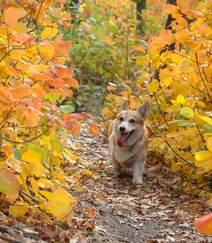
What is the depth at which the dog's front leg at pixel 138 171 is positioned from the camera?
553 centimetres

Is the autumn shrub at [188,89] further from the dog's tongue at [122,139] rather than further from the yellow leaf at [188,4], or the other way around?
the dog's tongue at [122,139]

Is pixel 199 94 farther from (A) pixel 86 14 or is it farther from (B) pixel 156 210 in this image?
(A) pixel 86 14

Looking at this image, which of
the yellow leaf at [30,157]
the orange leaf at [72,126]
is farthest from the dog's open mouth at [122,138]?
the yellow leaf at [30,157]

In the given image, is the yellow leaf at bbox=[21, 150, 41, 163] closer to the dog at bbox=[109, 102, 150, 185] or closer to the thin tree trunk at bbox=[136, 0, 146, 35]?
the dog at bbox=[109, 102, 150, 185]

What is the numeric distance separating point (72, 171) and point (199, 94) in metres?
1.59

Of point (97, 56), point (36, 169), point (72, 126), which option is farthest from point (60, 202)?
point (97, 56)

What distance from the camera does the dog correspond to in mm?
5808

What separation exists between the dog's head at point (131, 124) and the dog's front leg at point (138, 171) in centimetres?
30

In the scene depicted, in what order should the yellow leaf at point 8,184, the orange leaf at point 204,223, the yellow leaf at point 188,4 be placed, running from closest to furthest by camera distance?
the orange leaf at point 204,223 → the yellow leaf at point 8,184 → the yellow leaf at point 188,4

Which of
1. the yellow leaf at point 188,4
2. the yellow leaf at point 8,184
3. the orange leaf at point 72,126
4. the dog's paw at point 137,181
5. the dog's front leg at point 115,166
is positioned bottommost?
the dog's front leg at point 115,166

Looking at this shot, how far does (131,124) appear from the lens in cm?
584

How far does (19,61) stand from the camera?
277 cm

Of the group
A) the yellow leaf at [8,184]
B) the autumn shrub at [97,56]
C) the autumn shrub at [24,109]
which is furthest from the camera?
the autumn shrub at [97,56]

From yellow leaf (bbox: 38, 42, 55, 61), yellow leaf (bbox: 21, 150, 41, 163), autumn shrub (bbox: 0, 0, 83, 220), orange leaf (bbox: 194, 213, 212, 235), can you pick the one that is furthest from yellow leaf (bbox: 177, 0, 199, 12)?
orange leaf (bbox: 194, 213, 212, 235)
